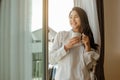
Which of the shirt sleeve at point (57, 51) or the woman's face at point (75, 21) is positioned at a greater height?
the woman's face at point (75, 21)

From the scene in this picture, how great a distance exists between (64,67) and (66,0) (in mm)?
635

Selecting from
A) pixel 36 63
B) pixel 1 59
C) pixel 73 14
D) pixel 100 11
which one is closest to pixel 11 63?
pixel 1 59

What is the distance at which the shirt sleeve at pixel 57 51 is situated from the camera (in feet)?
5.56

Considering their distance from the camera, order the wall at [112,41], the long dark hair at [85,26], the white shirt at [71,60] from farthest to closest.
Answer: the wall at [112,41], the long dark hair at [85,26], the white shirt at [71,60]

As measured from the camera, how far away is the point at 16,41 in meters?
1.91

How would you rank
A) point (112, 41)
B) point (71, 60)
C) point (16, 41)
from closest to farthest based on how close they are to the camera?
point (71, 60) < point (16, 41) < point (112, 41)

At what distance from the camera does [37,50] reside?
195 cm

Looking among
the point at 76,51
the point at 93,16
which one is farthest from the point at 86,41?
the point at 93,16

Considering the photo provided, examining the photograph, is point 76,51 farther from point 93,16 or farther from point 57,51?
point 93,16

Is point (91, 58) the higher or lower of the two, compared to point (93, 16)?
lower

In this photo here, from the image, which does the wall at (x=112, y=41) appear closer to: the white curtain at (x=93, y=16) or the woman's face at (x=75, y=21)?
the white curtain at (x=93, y=16)

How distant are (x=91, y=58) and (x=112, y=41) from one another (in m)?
0.56

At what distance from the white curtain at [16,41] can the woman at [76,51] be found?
0.93 feet

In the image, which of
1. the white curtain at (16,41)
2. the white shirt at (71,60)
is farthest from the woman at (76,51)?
the white curtain at (16,41)
